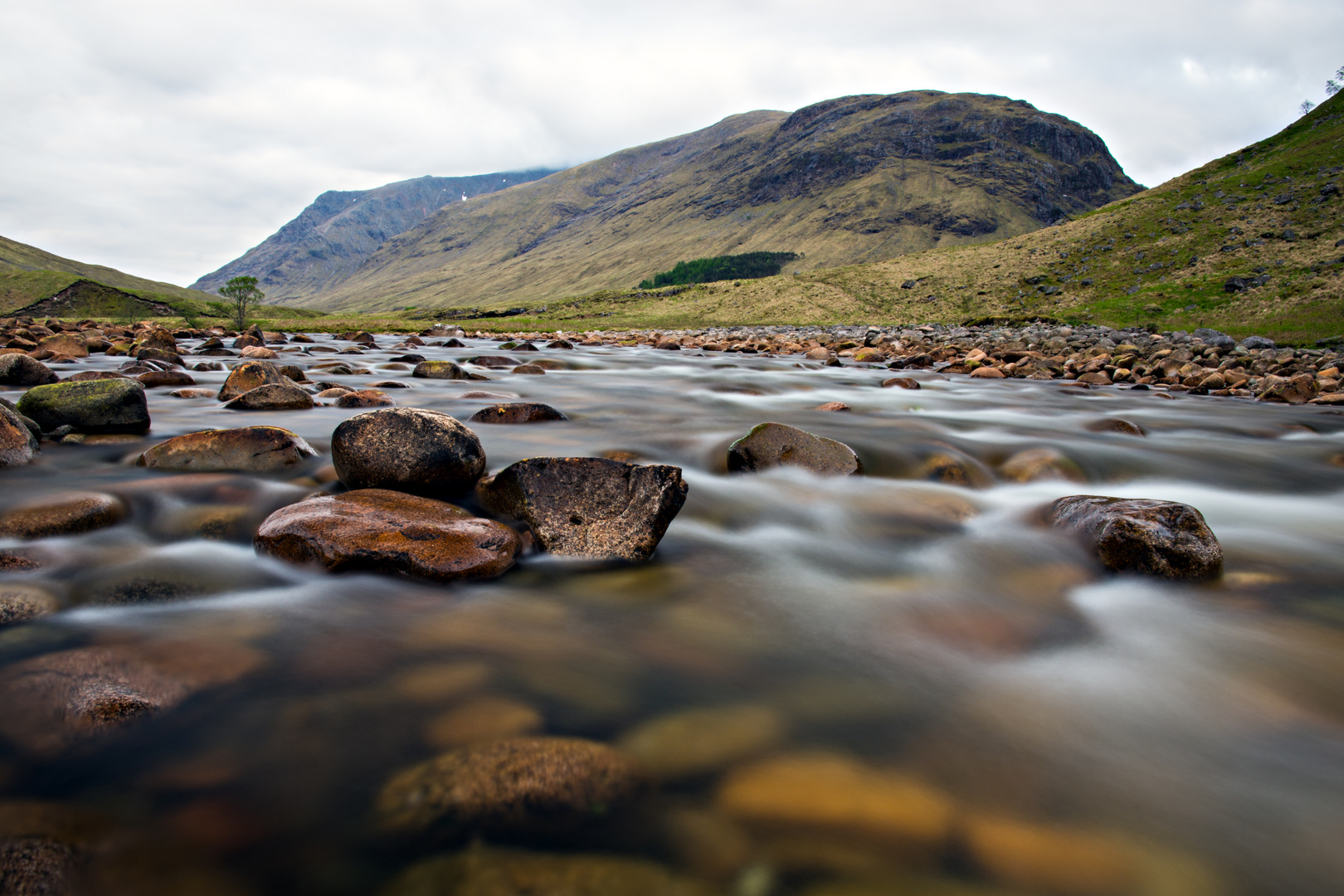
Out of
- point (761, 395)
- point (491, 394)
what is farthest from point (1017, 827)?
point (761, 395)

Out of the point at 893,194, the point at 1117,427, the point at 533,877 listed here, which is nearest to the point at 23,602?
the point at 533,877

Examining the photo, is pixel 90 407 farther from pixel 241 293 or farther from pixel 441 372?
pixel 241 293

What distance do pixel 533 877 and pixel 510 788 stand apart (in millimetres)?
311

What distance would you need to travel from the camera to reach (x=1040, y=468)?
6.20 metres

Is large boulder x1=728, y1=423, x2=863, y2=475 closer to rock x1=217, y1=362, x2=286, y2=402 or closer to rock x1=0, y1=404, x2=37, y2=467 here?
rock x1=0, y1=404, x2=37, y2=467

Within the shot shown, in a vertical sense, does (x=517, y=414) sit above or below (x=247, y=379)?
below

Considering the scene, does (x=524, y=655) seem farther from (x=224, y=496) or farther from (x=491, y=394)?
(x=491, y=394)

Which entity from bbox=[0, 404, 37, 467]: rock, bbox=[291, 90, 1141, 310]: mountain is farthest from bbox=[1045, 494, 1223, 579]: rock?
bbox=[291, 90, 1141, 310]: mountain

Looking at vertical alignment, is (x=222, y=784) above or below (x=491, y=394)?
below

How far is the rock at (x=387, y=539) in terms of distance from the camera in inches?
131

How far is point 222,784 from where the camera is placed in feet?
6.08

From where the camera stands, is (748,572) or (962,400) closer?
(748,572)

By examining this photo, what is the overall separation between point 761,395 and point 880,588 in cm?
860

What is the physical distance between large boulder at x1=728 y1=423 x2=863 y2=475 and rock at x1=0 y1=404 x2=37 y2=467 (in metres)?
5.41
